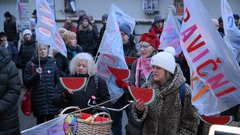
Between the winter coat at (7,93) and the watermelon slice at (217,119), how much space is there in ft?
6.37

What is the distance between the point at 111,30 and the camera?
532 cm

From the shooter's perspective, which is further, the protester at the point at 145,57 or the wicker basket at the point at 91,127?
the protester at the point at 145,57

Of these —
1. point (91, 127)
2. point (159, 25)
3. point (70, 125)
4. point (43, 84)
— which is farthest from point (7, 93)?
point (159, 25)

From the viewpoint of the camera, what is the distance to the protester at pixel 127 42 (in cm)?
586

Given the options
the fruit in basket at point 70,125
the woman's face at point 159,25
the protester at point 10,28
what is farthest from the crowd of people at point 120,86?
the protester at point 10,28

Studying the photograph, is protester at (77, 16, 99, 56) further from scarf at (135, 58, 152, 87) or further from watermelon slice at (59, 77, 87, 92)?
watermelon slice at (59, 77, 87, 92)

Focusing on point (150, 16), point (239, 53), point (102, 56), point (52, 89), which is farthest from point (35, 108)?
point (150, 16)

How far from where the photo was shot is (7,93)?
4047 mm

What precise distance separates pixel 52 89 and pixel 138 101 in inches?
86.5

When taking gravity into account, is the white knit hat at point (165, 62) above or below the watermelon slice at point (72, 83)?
above

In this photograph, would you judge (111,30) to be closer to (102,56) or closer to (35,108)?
(102,56)

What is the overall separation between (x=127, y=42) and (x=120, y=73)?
0.91 meters

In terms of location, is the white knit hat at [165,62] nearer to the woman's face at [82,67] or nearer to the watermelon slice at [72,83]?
the watermelon slice at [72,83]

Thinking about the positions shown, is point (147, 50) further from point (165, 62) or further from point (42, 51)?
point (42, 51)
